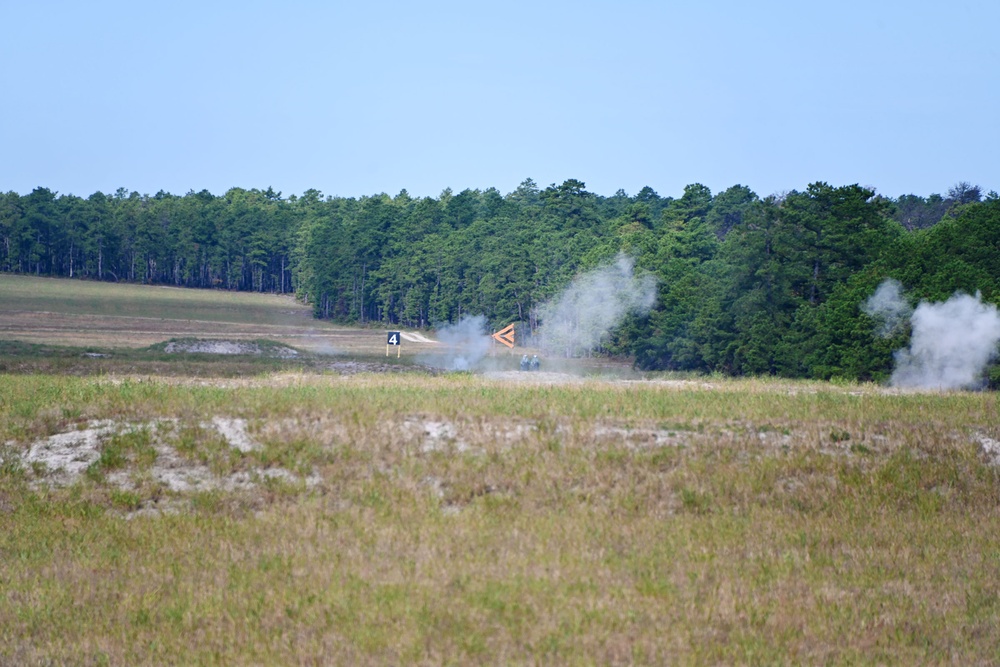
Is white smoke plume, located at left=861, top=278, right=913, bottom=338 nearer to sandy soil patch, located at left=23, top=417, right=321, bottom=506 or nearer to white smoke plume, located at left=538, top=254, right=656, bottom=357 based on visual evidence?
white smoke plume, located at left=538, top=254, right=656, bottom=357

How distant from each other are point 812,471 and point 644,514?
374 centimetres

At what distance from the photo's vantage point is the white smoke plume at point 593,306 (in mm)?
73562

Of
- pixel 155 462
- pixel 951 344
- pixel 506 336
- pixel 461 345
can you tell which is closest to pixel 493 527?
pixel 155 462

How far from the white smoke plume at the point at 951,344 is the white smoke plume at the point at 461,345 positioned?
21.5 metres

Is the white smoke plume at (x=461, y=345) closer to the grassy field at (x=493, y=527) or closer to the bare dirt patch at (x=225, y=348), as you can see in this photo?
the bare dirt patch at (x=225, y=348)

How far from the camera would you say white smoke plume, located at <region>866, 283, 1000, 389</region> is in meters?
44.3

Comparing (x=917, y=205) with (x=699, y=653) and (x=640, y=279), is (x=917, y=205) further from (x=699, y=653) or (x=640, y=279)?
(x=699, y=653)

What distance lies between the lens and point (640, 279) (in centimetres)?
7388

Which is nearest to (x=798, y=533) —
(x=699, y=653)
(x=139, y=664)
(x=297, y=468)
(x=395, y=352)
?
(x=699, y=653)

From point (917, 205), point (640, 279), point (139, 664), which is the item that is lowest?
point (139, 664)

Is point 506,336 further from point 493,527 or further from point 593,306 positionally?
point 493,527

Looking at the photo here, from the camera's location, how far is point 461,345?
8738cm

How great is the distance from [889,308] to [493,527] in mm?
37164

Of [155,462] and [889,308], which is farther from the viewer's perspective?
[889,308]
